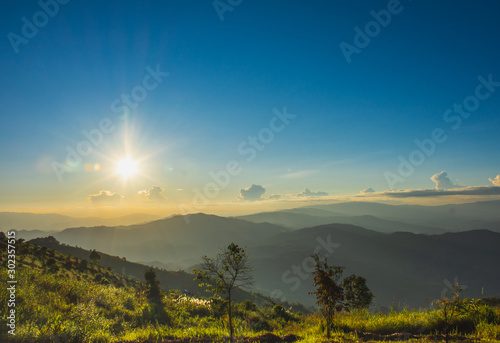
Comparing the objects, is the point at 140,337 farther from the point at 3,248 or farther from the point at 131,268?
the point at 131,268

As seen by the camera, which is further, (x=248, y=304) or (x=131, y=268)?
(x=131, y=268)

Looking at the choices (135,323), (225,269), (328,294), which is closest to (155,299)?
(135,323)

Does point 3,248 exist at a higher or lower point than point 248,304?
higher

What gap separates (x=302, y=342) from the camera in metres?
8.84

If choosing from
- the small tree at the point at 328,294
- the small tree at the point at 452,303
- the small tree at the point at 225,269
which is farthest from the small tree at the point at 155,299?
the small tree at the point at 452,303


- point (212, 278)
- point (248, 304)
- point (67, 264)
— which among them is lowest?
point (248, 304)

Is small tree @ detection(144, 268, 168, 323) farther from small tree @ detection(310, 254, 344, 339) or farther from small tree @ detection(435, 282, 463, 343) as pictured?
small tree @ detection(435, 282, 463, 343)

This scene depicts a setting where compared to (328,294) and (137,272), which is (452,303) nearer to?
(328,294)

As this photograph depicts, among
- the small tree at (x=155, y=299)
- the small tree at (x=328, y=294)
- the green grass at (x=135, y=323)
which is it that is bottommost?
the small tree at (x=155, y=299)

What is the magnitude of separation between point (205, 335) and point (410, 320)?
920 cm

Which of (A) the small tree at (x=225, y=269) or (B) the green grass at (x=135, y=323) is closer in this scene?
(B) the green grass at (x=135, y=323)

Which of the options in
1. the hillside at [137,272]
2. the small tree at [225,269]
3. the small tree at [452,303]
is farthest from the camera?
the hillside at [137,272]

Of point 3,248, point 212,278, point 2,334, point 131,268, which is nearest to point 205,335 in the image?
point 212,278

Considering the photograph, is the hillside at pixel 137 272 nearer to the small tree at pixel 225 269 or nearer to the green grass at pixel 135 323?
the green grass at pixel 135 323
